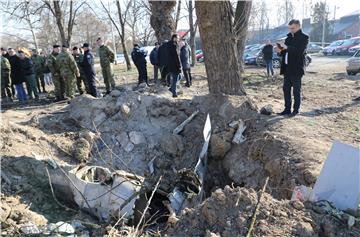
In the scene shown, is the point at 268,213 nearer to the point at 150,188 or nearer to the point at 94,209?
the point at 150,188

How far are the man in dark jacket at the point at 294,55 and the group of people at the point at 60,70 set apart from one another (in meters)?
5.65

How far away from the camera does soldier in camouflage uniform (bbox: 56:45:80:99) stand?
10516 mm

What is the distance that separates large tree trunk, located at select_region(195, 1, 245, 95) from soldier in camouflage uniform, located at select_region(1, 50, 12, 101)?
243 inches

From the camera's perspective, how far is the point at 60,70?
1070 cm

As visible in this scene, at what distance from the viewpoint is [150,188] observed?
5.94 metres

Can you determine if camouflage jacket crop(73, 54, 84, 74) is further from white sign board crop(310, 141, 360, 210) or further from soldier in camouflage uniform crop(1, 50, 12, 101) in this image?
white sign board crop(310, 141, 360, 210)

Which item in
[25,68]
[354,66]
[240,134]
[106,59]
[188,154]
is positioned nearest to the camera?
[240,134]

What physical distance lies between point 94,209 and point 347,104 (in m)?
6.37

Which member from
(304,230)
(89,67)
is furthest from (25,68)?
(304,230)

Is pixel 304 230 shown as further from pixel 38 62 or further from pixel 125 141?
pixel 38 62

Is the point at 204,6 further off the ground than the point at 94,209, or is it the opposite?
the point at 204,6

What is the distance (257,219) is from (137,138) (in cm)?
451

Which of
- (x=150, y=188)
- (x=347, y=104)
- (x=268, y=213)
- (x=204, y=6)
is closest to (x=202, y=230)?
(x=268, y=213)

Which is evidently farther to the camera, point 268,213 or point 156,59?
point 156,59
